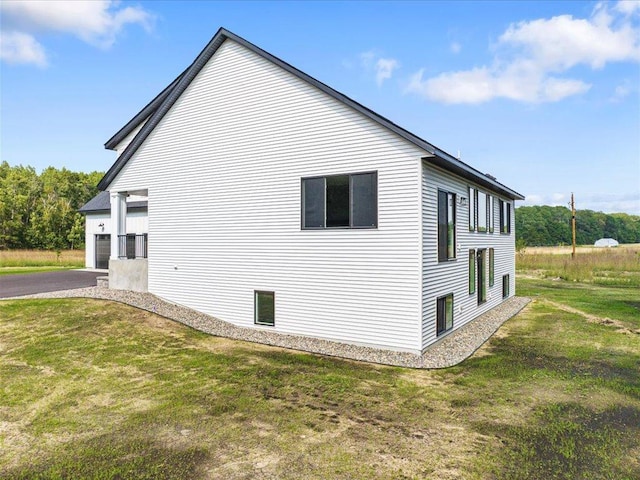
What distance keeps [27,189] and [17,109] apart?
1772 inches

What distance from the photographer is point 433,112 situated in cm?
2502

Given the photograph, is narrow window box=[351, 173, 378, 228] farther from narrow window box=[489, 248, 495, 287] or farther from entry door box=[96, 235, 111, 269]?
entry door box=[96, 235, 111, 269]

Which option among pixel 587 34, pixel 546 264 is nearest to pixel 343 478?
pixel 587 34

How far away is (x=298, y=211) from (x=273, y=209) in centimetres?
91

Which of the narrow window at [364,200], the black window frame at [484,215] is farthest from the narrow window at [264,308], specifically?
the black window frame at [484,215]

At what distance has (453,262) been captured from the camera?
11.4 metres

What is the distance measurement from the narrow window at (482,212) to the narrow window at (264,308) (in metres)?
8.52

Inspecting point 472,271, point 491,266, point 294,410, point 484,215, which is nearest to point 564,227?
point 491,266

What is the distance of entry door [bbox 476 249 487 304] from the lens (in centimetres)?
1423

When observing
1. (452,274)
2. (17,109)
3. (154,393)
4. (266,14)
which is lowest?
(154,393)

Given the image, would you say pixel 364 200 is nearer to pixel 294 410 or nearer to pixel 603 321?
pixel 294 410

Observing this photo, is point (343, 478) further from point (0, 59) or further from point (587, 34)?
point (0, 59)

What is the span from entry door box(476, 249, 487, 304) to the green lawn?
12.3 ft

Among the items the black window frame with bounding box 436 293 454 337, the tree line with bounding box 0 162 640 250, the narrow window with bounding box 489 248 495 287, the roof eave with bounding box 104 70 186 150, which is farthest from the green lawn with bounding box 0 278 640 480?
the tree line with bounding box 0 162 640 250
